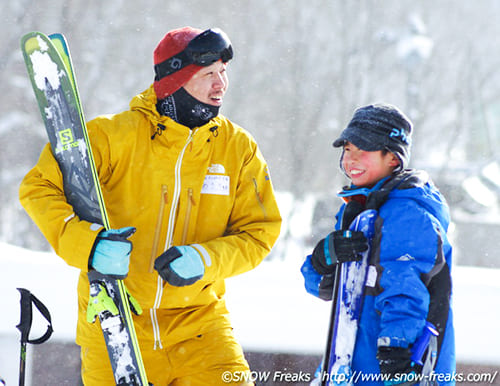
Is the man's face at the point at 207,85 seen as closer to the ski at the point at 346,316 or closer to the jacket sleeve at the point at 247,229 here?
the jacket sleeve at the point at 247,229

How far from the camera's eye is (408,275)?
1.88m

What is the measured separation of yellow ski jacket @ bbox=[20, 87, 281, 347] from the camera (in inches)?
90.9

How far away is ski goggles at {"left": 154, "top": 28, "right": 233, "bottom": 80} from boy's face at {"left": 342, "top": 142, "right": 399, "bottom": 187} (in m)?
0.63

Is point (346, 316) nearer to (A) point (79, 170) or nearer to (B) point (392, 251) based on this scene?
(B) point (392, 251)

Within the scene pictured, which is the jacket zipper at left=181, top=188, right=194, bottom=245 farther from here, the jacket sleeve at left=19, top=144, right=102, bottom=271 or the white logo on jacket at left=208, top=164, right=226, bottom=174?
the jacket sleeve at left=19, top=144, right=102, bottom=271

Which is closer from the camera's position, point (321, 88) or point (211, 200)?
point (211, 200)

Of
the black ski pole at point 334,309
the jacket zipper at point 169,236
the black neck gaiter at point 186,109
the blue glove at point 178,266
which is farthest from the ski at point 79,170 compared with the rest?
the black ski pole at point 334,309

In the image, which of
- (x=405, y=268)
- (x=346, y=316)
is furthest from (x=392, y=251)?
(x=346, y=316)

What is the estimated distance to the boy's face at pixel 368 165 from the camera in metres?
2.21

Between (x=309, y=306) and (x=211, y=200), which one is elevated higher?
(x=211, y=200)

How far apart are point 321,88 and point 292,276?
12406mm

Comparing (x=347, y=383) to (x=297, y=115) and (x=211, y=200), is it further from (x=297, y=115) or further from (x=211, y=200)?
(x=297, y=115)

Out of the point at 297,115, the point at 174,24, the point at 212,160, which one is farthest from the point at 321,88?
the point at 212,160

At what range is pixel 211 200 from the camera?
7.82 ft
